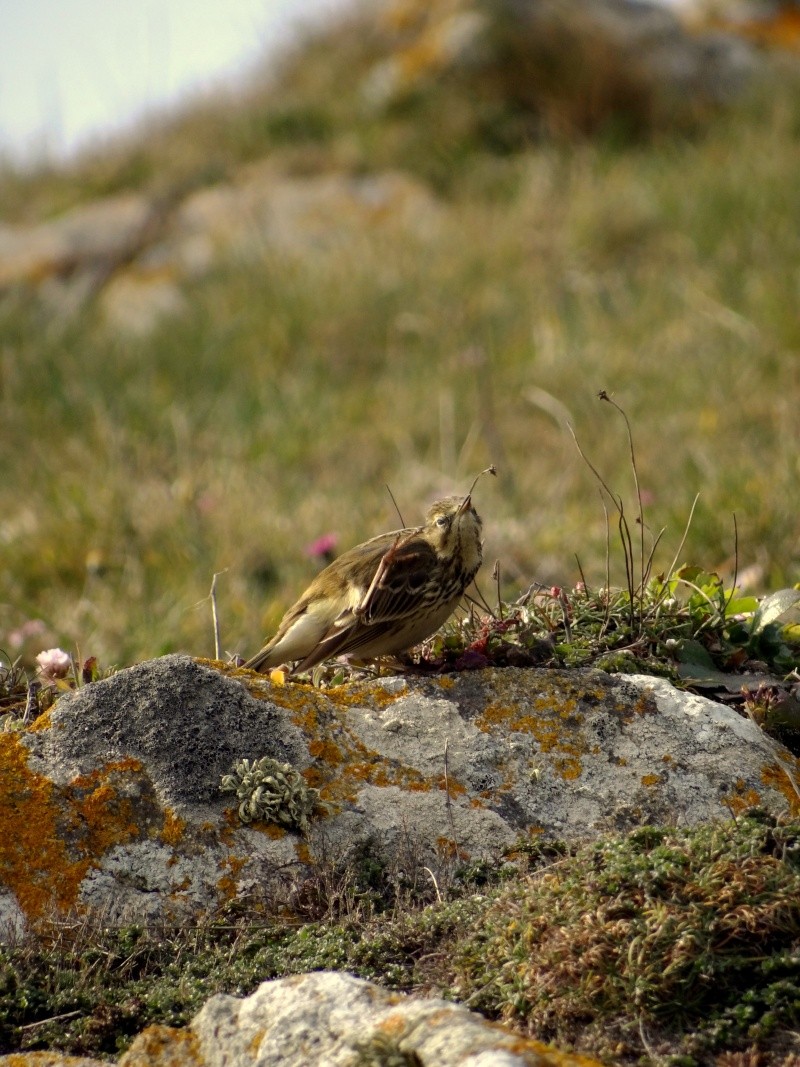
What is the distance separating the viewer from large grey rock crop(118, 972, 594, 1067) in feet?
8.35

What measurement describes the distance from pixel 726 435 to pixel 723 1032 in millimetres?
7937

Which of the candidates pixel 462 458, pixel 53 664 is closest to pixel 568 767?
pixel 53 664

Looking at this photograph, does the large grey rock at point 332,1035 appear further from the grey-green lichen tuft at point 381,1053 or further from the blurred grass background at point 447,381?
the blurred grass background at point 447,381

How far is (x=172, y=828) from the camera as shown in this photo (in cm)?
356

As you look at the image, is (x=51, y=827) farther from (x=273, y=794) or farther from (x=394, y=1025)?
(x=394, y=1025)

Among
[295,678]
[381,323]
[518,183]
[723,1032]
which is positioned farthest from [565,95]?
[723,1032]

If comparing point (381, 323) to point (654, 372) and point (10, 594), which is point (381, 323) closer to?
point (654, 372)

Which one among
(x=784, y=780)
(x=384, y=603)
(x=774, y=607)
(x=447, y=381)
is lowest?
(x=447, y=381)

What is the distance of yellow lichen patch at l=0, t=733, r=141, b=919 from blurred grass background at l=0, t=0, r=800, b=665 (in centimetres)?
176

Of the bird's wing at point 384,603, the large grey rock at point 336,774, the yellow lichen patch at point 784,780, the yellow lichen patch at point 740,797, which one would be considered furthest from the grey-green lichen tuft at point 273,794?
the yellow lichen patch at point 784,780

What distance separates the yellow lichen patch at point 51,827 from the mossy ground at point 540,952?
0.47ft

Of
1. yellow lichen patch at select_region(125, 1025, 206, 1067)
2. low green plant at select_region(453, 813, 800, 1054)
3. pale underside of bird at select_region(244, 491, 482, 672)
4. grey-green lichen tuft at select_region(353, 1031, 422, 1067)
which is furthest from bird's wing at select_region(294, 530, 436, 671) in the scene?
grey-green lichen tuft at select_region(353, 1031, 422, 1067)

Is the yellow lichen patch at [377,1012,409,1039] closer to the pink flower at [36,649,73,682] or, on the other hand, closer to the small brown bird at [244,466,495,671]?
the small brown bird at [244,466,495,671]

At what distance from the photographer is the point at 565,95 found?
1848 cm
